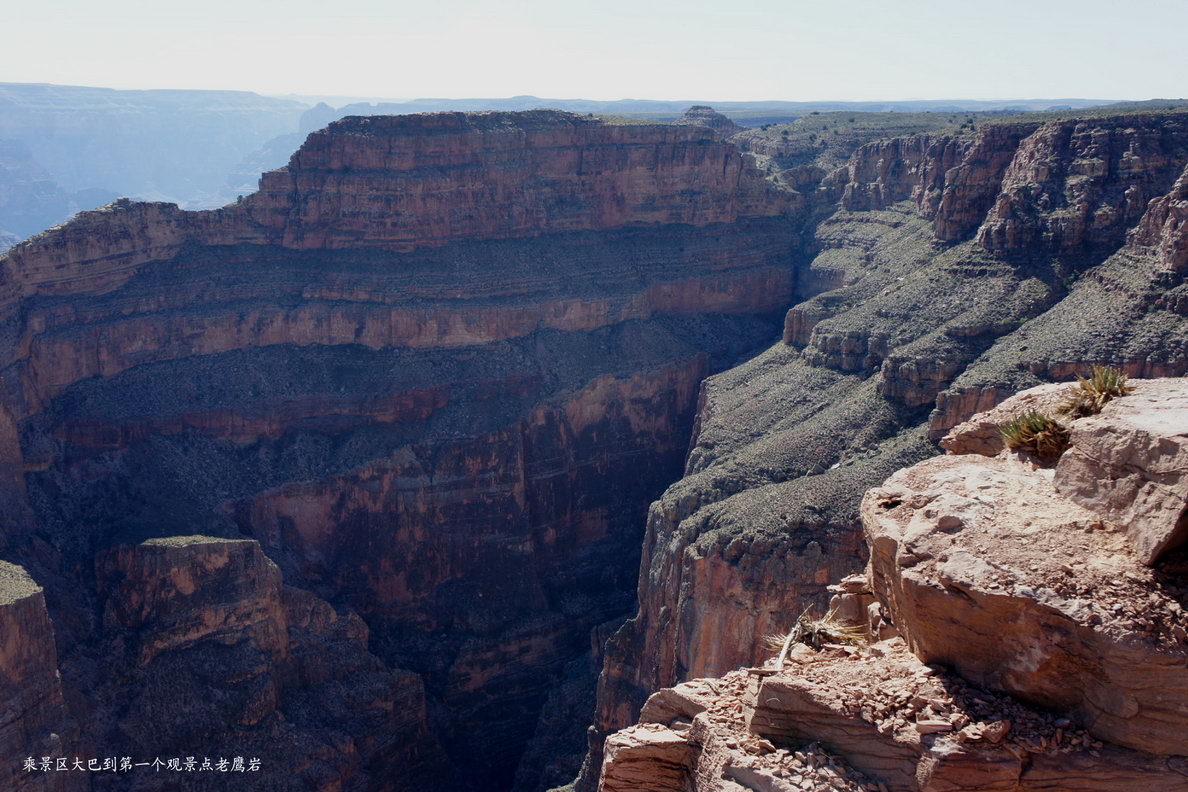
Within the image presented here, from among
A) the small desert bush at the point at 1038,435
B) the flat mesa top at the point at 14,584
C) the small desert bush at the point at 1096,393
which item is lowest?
the flat mesa top at the point at 14,584

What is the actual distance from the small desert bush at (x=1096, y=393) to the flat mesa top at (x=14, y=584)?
3424 cm

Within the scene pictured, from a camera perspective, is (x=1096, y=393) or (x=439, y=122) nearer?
(x=1096, y=393)

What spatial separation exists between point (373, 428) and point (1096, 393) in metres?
46.9

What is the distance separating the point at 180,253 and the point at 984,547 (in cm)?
5726

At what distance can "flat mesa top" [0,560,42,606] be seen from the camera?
37531mm

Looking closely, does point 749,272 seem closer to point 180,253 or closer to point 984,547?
point 180,253

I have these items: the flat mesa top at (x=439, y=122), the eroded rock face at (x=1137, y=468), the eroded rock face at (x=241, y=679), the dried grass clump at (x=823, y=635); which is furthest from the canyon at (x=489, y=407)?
the eroded rock face at (x=1137, y=468)

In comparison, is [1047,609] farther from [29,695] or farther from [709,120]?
[709,120]

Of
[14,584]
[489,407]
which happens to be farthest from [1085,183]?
[14,584]

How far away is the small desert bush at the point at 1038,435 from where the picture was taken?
16.3 metres

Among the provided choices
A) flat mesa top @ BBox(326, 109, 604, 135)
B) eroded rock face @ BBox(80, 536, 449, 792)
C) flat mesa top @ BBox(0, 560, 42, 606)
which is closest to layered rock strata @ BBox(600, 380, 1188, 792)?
flat mesa top @ BBox(0, 560, 42, 606)

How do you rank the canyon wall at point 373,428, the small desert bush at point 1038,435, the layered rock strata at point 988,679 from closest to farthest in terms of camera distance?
the layered rock strata at point 988,679 → the small desert bush at point 1038,435 → the canyon wall at point 373,428

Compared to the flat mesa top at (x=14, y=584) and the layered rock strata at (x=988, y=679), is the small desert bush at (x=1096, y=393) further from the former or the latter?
the flat mesa top at (x=14, y=584)

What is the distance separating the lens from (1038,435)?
16.4 meters
